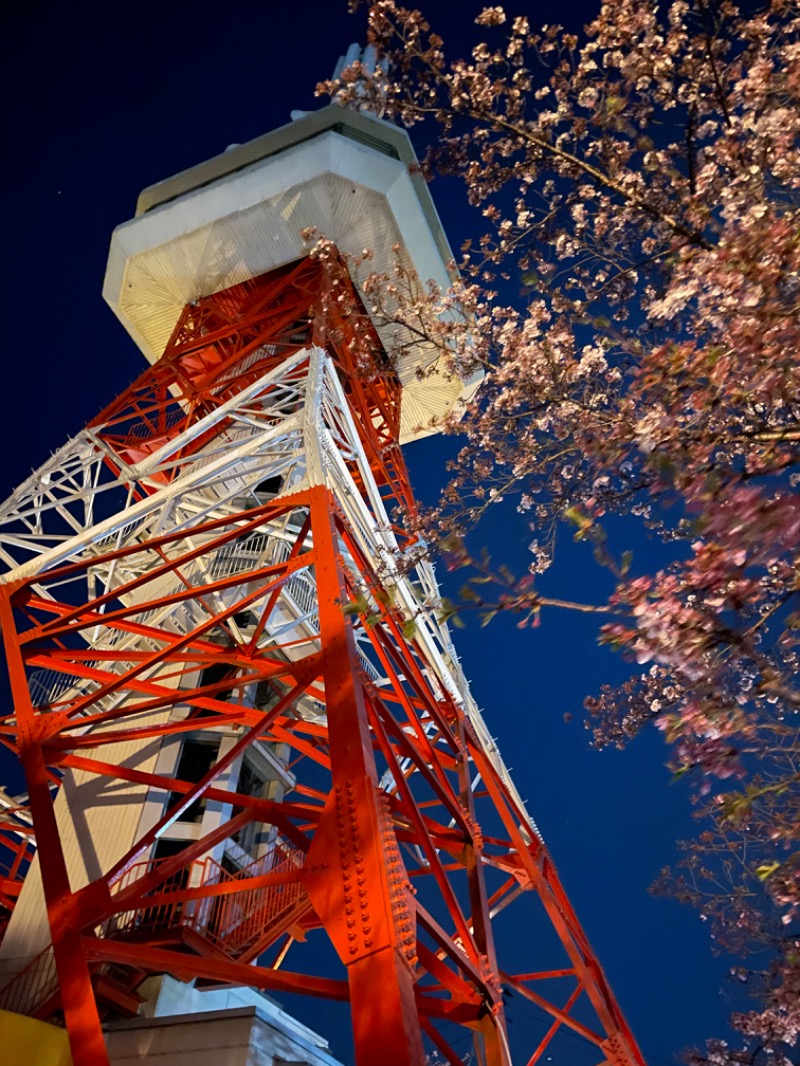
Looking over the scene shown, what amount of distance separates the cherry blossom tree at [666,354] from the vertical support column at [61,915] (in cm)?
416

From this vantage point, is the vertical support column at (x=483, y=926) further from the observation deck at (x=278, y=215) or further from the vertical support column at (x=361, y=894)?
the observation deck at (x=278, y=215)

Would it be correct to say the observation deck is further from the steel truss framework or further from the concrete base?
the concrete base

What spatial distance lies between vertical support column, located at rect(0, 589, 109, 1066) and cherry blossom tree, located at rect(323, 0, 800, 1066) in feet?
13.6

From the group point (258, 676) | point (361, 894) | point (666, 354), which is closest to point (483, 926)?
point (258, 676)

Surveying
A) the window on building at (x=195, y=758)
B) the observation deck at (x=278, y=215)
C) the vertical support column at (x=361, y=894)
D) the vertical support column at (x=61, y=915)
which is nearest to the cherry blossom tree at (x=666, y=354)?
the vertical support column at (x=361, y=894)

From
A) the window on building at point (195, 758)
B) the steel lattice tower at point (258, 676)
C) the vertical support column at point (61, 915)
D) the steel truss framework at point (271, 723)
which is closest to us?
the steel truss framework at point (271, 723)

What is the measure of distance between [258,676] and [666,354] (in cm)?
518

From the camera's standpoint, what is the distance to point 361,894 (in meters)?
4.74

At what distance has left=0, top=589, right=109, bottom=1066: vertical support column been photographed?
5.43 m

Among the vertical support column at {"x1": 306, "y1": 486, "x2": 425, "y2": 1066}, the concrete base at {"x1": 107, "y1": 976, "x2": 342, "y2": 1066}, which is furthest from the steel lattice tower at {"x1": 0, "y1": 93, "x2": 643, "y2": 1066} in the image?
the concrete base at {"x1": 107, "y1": 976, "x2": 342, "y2": 1066}

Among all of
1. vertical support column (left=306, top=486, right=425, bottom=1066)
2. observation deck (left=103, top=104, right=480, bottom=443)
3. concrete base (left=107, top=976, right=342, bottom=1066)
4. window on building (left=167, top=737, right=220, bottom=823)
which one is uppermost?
observation deck (left=103, top=104, right=480, bottom=443)

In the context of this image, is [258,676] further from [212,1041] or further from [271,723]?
[212,1041]

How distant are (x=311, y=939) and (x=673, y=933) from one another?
59.7ft

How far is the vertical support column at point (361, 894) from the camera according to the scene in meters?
4.14
